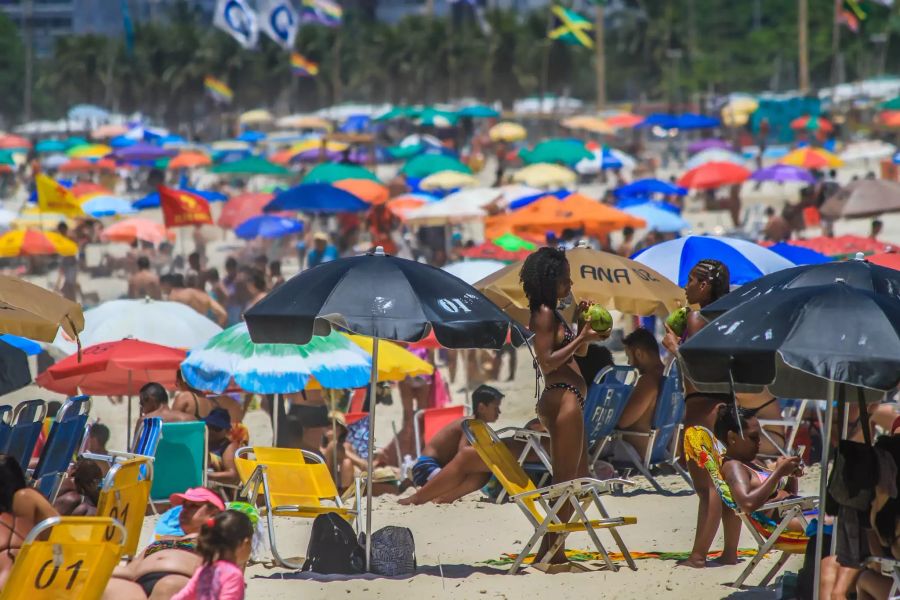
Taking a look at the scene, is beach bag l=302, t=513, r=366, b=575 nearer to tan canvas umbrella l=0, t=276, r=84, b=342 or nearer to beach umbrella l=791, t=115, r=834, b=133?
tan canvas umbrella l=0, t=276, r=84, b=342

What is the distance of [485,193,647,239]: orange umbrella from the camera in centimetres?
1410

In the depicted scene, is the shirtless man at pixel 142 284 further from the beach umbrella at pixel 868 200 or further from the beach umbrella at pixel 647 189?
the beach umbrella at pixel 647 189

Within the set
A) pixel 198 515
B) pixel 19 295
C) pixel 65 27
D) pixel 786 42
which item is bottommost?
pixel 198 515


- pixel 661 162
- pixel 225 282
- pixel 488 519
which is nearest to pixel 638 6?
pixel 661 162

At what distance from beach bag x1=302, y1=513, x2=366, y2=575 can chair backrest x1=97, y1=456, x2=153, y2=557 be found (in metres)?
0.77

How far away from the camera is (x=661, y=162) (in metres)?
39.6

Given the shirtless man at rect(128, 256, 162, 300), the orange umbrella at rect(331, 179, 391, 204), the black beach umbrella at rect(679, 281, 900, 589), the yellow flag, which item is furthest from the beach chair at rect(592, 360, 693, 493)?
the orange umbrella at rect(331, 179, 391, 204)

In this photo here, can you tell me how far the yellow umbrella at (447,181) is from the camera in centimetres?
2445

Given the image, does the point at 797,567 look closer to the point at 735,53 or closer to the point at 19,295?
the point at 19,295

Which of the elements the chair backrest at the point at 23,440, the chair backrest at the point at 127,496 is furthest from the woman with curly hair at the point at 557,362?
the chair backrest at the point at 23,440

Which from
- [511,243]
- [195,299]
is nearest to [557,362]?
[195,299]

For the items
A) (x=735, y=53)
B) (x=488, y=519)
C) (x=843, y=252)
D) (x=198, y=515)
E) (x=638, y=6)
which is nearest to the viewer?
(x=198, y=515)

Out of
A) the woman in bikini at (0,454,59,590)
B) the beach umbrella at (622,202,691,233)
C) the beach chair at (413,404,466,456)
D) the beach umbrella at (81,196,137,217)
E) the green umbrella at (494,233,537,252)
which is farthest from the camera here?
the beach umbrella at (81,196,137,217)

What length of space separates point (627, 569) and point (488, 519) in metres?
1.44
